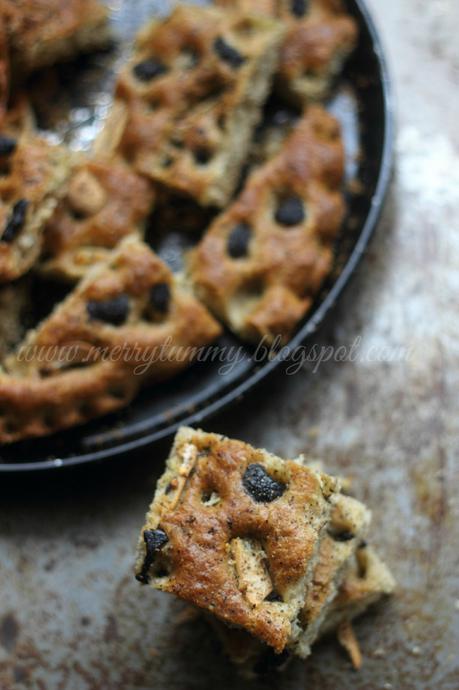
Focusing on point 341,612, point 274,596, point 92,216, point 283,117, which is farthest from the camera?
point 283,117

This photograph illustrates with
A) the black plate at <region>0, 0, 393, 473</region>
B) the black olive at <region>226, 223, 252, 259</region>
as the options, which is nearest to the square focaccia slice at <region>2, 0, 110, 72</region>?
the black plate at <region>0, 0, 393, 473</region>

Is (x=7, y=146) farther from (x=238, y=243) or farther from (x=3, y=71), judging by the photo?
(x=238, y=243)

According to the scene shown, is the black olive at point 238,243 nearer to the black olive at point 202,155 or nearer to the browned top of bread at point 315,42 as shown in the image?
the black olive at point 202,155

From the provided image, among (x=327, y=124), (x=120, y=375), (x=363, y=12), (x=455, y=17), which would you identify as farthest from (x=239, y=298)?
(x=455, y=17)

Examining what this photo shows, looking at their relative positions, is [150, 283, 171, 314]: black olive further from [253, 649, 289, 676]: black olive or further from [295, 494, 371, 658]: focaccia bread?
[253, 649, 289, 676]: black olive

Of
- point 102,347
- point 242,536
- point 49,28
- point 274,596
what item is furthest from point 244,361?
point 49,28
